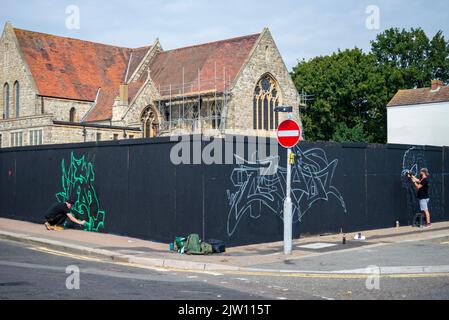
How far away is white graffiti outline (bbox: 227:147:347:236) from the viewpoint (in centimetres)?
1413

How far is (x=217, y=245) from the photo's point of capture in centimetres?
1289

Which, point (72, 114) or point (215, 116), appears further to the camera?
point (72, 114)

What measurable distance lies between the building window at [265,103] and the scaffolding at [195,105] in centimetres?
278

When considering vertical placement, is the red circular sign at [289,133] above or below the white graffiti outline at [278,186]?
above

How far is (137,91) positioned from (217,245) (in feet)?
115

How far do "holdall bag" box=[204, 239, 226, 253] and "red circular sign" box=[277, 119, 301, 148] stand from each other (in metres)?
2.77

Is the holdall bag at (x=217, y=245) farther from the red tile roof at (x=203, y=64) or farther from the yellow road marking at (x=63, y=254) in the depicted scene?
the red tile roof at (x=203, y=64)

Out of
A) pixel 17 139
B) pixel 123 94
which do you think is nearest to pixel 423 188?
pixel 123 94

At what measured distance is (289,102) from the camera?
46.0 m

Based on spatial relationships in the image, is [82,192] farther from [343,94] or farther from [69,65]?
[343,94]

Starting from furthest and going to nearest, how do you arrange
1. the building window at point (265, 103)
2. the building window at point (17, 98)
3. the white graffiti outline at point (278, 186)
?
the building window at point (17, 98) → the building window at point (265, 103) → the white graffiti outline at point (278, 186)

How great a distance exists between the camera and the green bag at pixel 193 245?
12.6 meters

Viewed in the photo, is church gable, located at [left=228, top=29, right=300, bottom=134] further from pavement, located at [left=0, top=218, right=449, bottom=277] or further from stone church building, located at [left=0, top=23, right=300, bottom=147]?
pavement, located at [left=0, top=218, right=449, bottom=277]

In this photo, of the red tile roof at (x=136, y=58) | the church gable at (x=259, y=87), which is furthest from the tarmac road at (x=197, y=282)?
the red tile roof at (x=136, y=58)
